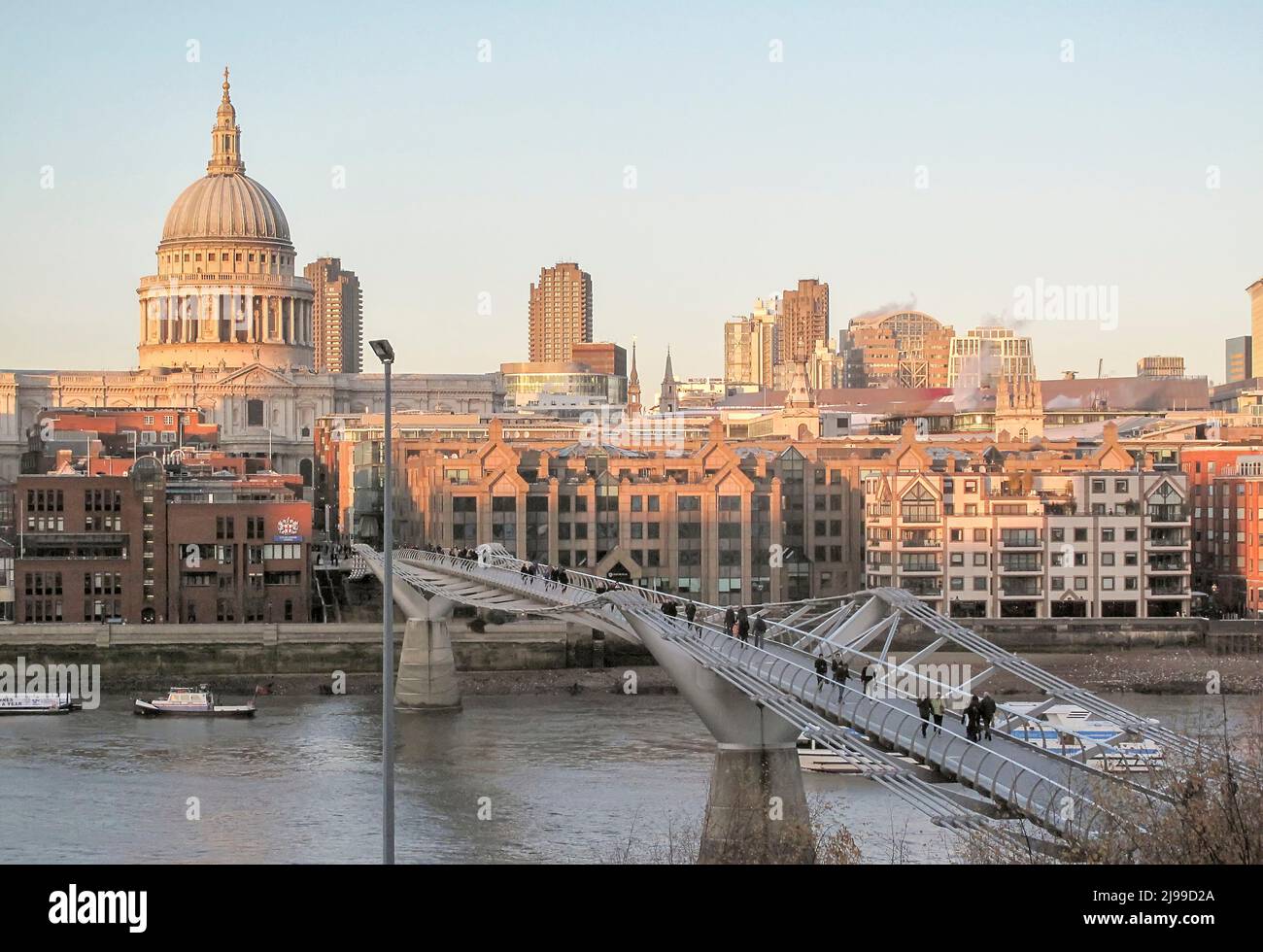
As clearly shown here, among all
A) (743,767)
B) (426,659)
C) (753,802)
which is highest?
(743,767)

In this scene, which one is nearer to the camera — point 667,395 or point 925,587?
point 925,587

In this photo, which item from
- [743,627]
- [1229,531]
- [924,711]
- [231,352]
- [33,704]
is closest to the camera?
[924,711]

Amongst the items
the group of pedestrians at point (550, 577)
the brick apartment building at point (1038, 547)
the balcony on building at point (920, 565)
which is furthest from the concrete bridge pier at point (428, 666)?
the balcony on building at point (920, 565)

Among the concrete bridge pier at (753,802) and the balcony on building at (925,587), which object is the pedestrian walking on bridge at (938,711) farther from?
the balcony on building at (925,587)

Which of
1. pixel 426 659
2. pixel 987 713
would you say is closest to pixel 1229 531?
pixel 426 659

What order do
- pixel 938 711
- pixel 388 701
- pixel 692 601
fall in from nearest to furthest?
pixel 388 701 < pixel 938 711 < pixel 692 601

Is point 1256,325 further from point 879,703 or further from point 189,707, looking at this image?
point 879,703
